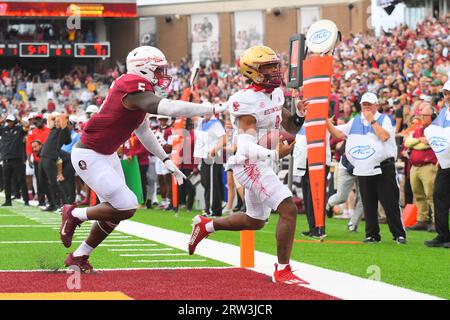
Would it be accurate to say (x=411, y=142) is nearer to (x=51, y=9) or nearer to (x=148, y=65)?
(x=148, y=65)

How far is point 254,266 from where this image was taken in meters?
9.22

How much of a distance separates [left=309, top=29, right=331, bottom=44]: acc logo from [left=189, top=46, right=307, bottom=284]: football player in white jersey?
145 inches

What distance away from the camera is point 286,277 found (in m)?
8.01

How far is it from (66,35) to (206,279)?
4965 cm

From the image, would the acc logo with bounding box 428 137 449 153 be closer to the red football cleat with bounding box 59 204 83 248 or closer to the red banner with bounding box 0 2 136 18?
the red football cleat with bounding box 59 204 83 248

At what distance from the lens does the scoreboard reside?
177 ft

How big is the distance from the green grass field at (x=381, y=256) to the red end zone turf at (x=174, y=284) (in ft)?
3.70

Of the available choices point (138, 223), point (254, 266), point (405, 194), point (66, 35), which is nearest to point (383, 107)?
point (405, 194)

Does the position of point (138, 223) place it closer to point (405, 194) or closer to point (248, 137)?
point (405, 194)

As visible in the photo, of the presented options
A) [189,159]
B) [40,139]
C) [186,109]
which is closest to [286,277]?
[186,109]

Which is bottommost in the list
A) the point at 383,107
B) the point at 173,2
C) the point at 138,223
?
the point at 138,223

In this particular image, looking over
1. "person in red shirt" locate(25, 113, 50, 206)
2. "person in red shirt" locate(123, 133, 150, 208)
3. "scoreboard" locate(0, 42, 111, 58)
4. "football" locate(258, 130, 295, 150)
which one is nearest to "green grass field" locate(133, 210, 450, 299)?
"football" locate(258, 130, 295, 150)

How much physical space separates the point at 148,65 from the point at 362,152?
15.0 ft

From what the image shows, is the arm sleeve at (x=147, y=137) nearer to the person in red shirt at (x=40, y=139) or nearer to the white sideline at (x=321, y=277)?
the white sideline at (x=321, y=277)
